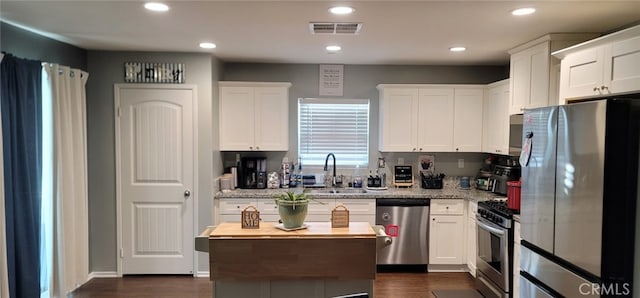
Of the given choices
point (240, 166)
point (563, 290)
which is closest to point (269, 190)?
point (240, 166)

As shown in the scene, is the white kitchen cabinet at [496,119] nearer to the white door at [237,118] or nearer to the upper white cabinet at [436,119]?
the upper white cabinet at [436,119]

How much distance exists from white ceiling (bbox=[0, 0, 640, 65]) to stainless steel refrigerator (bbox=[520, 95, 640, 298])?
756 millimetres

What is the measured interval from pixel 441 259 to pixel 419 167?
118 centimetres

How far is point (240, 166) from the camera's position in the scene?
496cm

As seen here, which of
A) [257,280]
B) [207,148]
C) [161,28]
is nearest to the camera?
[257,280]

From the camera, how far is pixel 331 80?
5.14m

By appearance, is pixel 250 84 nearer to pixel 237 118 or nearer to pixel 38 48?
pixel 237 118

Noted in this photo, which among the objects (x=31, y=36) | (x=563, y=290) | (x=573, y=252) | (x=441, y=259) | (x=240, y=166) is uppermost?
(x=31, y=36)

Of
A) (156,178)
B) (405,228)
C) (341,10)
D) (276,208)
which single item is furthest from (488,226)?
(156,178)

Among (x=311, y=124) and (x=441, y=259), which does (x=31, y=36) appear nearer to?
(x=311, y=124)

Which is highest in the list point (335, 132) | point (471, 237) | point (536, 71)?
point (536, 71)

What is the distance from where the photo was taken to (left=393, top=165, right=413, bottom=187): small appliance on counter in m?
5.11

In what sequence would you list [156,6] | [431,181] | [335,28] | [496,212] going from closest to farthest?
[156,6], [335,28], [496,212], [431,181]

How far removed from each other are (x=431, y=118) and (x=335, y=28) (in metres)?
2.19
